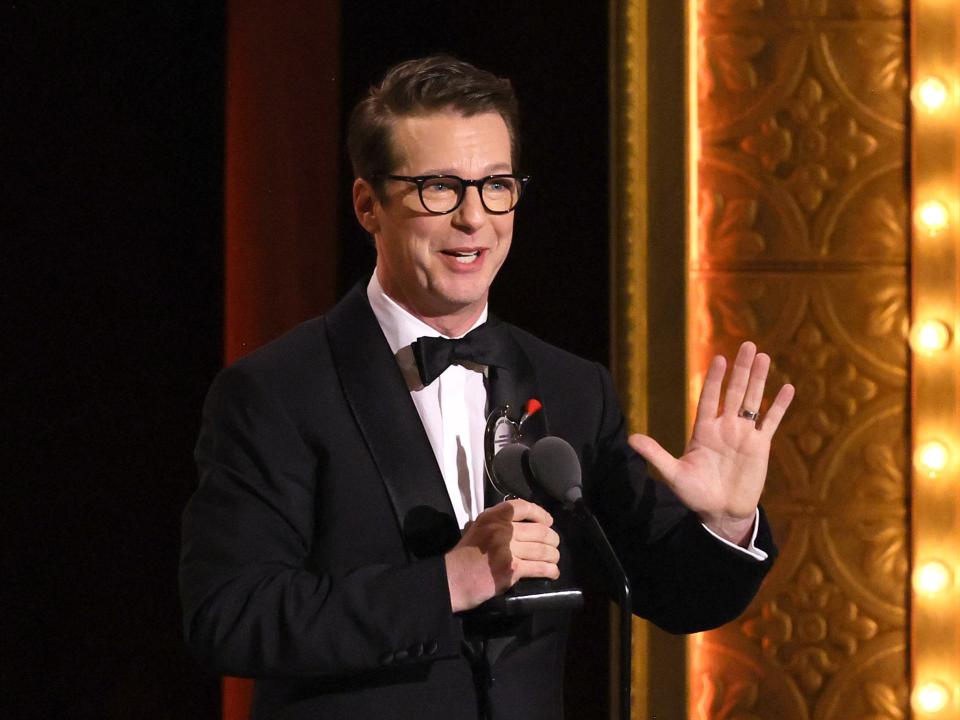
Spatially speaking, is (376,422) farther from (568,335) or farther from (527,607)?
(568,335)

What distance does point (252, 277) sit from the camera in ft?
7.30

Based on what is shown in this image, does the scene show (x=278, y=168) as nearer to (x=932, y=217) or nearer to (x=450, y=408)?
(x=450, y=408)

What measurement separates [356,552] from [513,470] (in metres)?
0.24

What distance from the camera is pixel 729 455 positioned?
4.99ft

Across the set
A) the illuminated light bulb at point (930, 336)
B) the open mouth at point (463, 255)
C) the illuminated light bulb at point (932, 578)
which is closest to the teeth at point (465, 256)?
the open mouth at point (463, 255)

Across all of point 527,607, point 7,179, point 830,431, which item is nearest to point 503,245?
point 527,607

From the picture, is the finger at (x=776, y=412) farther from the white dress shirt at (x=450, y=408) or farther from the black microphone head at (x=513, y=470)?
the black microphone head at (x=513, y=470)

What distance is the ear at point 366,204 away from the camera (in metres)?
1.53

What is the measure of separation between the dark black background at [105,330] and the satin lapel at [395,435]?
76 cm

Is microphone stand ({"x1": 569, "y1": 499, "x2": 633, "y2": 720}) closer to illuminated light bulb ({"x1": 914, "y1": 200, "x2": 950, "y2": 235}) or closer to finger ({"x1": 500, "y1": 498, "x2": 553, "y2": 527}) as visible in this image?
finger ({"x1": 500, "y1": 498, "x2": 553, "y2": 527})

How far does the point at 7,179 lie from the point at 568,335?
41.4 inches

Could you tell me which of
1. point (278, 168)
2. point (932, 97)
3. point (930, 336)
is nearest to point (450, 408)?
point (278, 168)

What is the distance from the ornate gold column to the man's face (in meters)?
1.03

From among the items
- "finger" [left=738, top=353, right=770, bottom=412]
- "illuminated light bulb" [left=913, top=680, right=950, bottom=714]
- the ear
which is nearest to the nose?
the ear
